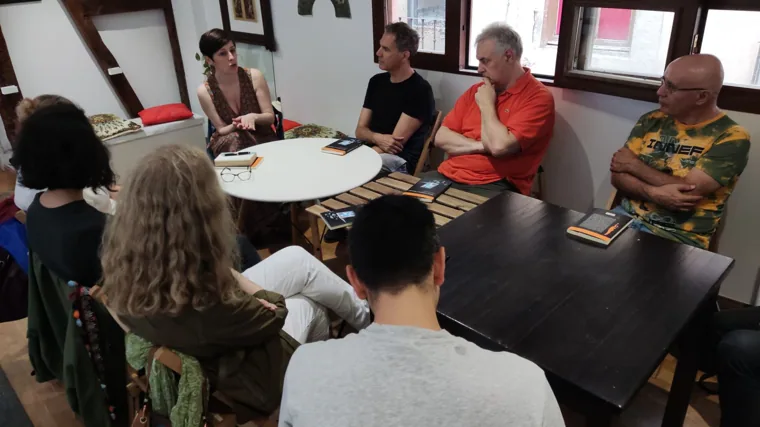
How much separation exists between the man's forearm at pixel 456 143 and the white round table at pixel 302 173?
13.8 inches

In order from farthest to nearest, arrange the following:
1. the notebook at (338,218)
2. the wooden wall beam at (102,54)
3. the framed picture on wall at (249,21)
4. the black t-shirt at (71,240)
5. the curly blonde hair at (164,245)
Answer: the wooden wall beam at (102,54), the framed picture on wall at (249,21), the notebook at (338,218), the black t-shirt at (71,240), the curly blonde hair at (164,245)

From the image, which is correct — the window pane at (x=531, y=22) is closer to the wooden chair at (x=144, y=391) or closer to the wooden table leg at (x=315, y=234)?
the wooden table leg at (x=315, y=234)

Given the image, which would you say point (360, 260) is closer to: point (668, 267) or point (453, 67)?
point (668, 267)

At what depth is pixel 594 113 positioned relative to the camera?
2.69m

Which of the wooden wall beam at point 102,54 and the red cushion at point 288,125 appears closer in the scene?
the red cushion at point 288,125

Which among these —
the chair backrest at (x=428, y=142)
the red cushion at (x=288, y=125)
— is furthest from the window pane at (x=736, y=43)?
the red cushion at (x=288, y=125)

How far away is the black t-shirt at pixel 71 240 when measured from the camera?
1565mm

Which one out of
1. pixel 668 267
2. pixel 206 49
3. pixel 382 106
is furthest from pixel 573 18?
pixel 206 49

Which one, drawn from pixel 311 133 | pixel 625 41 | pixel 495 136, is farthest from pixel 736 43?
pixel 311 133

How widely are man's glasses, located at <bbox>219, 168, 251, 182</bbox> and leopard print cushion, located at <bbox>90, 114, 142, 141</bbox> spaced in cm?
189

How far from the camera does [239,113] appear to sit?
3.48 m

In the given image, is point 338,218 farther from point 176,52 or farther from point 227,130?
point 176,52

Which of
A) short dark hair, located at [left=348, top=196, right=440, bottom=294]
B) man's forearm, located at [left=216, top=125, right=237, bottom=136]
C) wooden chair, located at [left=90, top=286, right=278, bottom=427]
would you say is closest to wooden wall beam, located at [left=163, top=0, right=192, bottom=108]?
man's forearm, located at [left=216, top=125, right=237, bottom=136]

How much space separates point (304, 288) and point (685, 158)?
159 cm
